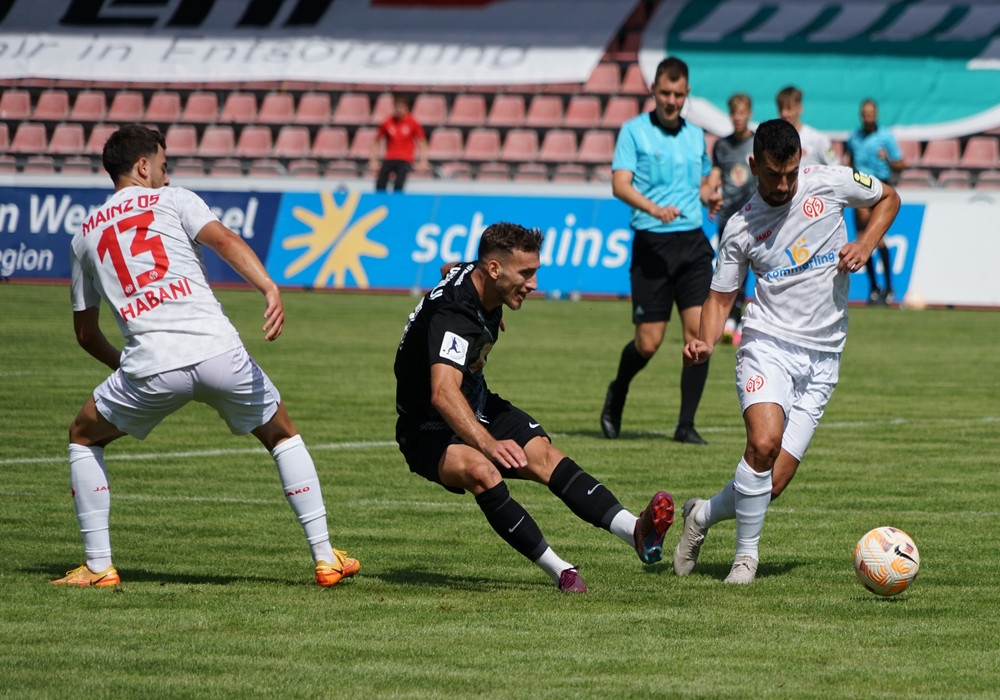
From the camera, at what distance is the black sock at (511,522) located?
608 centimetres

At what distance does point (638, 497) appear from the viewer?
27.5 ft

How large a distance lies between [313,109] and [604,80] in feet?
19.0

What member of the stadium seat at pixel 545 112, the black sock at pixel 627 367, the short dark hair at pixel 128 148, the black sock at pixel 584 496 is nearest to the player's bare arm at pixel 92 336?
the short dark hair at pixel 128 148

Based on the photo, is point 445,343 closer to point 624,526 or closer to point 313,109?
point 624,526

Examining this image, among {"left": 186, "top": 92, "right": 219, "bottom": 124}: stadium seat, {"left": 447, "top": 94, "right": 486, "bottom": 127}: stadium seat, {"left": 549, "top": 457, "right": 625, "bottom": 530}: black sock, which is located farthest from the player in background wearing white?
{"left": 186, "top": 92, "right": 219, "bottom": 124}: stadium seat

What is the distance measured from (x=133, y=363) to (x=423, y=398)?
3.79ft

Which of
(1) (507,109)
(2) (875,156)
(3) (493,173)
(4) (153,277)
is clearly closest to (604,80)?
(1) (507,109)

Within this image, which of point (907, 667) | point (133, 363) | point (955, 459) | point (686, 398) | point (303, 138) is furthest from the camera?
point (303, 138)

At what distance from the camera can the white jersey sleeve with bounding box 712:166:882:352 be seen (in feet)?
21.9

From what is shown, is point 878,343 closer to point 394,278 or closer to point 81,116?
point 394,278

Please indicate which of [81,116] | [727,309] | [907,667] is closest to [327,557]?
[727,309]

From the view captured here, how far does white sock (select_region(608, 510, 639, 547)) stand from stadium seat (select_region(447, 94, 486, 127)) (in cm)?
2485

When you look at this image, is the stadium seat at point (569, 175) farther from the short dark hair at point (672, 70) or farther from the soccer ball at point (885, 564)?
the soccer ball at point (885, 564)

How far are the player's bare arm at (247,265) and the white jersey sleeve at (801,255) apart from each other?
6.47 ft
